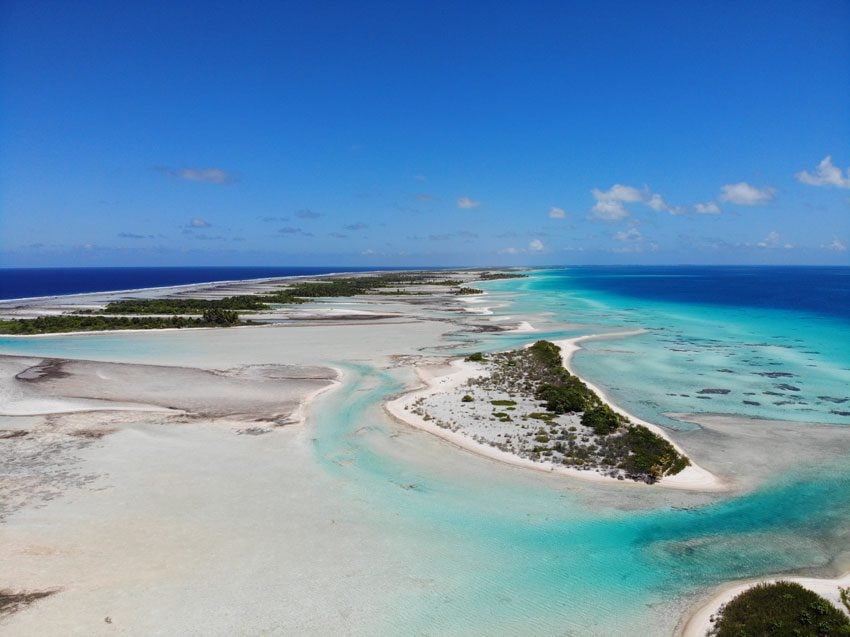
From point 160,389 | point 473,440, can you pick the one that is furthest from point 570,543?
point 160,389

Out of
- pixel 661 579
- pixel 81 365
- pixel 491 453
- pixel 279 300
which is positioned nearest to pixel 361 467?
pixel 491 453

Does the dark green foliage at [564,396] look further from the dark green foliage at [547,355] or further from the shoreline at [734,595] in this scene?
the shoreline at [734,595]

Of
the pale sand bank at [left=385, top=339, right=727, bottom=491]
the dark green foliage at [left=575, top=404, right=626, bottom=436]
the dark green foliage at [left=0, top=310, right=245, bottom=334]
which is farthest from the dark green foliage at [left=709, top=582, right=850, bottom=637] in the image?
the dark green foliage at [left=0, top=310, right=245, bottom=334]

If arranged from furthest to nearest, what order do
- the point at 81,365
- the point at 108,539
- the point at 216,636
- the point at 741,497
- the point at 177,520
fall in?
1. the point at 81,365
2. the point at 741,497
3. the point at 177,520
4. the point at 108,539
5. the point at 216,636

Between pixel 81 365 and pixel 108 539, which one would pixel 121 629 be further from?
pixel 81 365

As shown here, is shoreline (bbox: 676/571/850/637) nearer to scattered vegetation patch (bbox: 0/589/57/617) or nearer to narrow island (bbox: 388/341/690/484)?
narrow island (bbox: 388/341/690/484)
